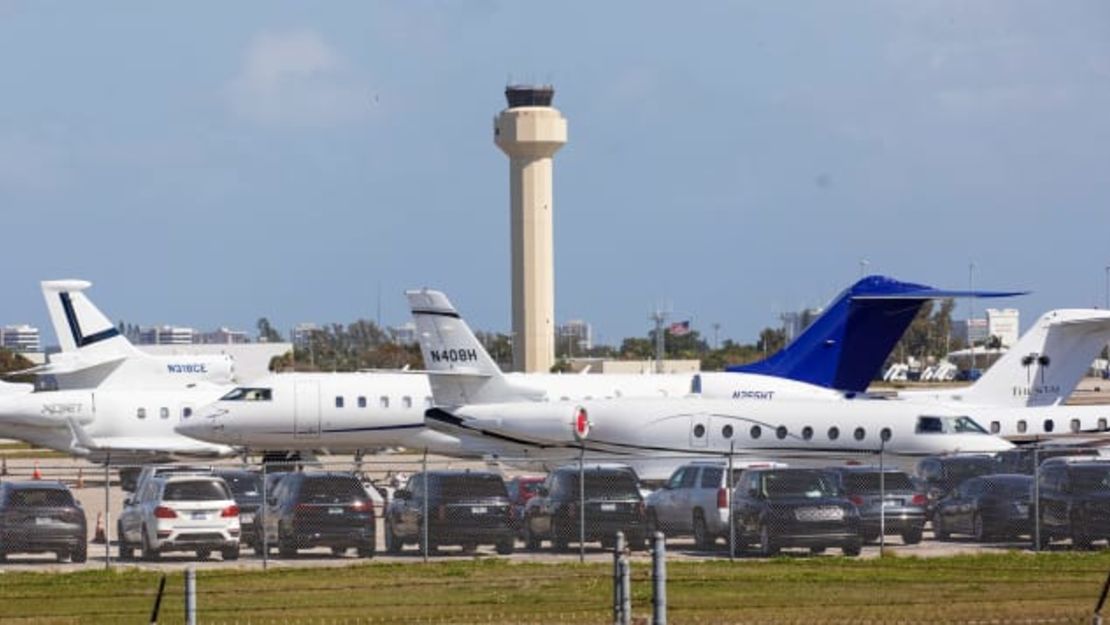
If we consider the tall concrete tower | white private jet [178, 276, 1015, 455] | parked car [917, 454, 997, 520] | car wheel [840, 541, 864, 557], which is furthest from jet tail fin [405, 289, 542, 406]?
the tall concrete tower

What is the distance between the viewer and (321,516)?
3400cm

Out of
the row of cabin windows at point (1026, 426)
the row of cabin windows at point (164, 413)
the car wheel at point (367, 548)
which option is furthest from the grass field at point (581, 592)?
the row of cabin windows at point (164, 413)

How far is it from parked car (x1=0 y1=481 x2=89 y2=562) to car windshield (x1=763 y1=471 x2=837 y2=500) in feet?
34.9

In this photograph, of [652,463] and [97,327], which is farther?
[97,327]

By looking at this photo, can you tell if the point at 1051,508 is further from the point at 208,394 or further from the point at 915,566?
the point at 208,394

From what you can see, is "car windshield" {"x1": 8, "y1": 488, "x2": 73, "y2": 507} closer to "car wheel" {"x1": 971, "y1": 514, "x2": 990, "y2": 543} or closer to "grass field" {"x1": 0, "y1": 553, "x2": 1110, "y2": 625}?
"grass field" {"x1": 0, "y1": 553, "x2": 1110, "y2": 625}

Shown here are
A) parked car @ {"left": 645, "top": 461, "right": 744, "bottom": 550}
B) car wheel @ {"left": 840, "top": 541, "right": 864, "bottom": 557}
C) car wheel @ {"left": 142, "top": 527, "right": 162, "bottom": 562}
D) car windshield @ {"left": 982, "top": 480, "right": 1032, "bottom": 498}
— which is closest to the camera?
car wheel @ {"left": 840, "top": 541, "right": 864, "bottom": 557}

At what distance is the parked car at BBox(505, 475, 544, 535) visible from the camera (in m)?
37.3

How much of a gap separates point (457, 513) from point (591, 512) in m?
2.24

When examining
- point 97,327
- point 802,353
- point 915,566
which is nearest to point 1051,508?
point 915,566

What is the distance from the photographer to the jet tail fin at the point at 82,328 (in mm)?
78938

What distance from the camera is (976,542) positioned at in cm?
3703

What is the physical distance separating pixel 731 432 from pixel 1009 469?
773cm

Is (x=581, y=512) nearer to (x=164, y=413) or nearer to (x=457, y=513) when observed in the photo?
(x=457, y=513)
